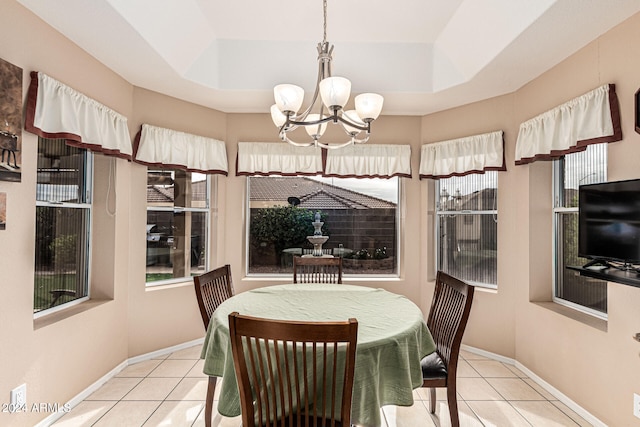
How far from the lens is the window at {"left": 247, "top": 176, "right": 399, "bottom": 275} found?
394cm

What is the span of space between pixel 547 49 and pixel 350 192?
86.4 inches

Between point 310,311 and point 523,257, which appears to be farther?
point 523,257

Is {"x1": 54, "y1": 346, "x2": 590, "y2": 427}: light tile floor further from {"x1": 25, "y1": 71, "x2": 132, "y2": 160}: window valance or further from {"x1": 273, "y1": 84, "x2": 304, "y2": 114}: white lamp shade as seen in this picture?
{"x1": 273, "y1": 84, "x2": 304, "y2": 114}: white lamp shade

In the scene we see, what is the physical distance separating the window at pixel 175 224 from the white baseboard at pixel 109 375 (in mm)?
638

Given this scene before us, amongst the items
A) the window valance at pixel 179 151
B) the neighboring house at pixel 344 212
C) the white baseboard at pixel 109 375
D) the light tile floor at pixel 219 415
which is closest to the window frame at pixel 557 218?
the light tile floor at pixel 219 415

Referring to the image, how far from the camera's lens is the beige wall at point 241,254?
2.04 m

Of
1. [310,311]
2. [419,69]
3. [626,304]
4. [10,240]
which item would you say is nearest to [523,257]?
[626,304]

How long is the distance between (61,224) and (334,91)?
7.10 ft

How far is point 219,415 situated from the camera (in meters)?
Answer: 2.36

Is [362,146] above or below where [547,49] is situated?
below

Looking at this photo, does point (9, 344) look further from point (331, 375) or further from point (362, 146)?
point (362, 146)

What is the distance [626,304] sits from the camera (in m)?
2.09

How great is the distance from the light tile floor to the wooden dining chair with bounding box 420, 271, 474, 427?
1.50 feet

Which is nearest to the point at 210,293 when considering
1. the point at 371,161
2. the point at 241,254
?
the point at 241,254
